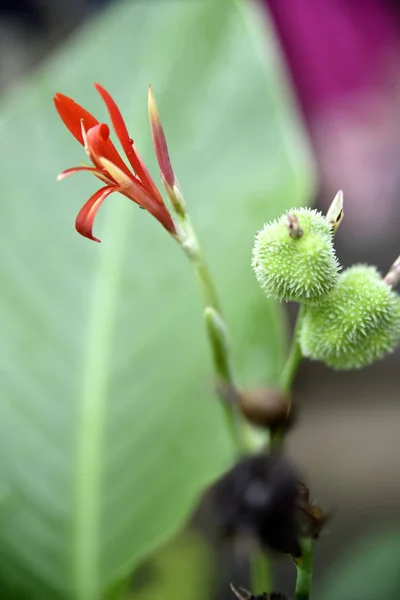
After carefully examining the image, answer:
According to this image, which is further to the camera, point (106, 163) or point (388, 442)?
point (388, 442)

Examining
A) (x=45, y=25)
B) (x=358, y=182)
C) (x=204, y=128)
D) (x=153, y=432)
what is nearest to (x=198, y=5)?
(x=204, y=128)

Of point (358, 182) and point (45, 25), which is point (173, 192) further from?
point (45, 25)

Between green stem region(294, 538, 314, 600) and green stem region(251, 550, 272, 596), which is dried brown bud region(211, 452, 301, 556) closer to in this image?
green stem region(294, 538, 314, 600)

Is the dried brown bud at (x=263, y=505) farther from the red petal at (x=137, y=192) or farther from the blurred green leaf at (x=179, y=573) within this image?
the blurred green leaf at (x=179, y=573)

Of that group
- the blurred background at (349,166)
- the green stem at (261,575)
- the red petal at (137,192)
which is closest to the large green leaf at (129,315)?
the green stem at (261,575)

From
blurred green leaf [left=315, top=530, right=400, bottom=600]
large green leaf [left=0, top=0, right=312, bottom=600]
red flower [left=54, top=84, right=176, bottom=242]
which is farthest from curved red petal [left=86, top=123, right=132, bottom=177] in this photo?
blurred green leaf [left=315, top=530, right=400, bottom=600]

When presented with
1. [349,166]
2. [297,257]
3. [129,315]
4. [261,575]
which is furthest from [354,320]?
[349,166]
